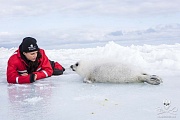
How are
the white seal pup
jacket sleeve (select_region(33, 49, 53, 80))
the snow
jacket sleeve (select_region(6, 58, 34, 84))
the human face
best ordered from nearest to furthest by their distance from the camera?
the snow, the white seal pup, jacket sleeve (select_region(6, 58, 34, 84)), the human face, jacket sleeve (select_region(33, 49, 53, 80))

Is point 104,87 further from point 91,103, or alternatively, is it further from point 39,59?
point 39,59

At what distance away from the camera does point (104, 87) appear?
3.21 metres

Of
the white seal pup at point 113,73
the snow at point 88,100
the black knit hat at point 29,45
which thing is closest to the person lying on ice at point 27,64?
the black knit hat at point 29,45

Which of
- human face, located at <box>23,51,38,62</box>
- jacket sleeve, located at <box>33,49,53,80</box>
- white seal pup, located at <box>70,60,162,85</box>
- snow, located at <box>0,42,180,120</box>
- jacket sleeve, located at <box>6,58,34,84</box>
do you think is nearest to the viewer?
snow, located at <box>0,42,180,120</box>

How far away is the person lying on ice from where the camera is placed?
12.7ft

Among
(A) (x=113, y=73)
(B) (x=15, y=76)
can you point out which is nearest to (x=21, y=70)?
(B) (x=15, y=76)

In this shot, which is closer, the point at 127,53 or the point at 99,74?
the point at 99,74

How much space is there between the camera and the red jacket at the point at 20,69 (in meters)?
3.81

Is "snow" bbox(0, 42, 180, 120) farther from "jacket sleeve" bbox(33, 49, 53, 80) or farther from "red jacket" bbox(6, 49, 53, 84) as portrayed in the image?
"jacket sleeve" bbox(33, 49, 53, 80)

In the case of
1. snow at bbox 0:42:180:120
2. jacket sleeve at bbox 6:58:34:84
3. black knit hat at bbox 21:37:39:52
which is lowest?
snow at bbox 0:42:180:120

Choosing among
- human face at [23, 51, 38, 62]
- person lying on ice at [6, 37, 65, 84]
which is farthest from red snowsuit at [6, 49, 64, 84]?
human face at [23, 51, 38, 62]

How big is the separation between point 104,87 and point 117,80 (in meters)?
0.32

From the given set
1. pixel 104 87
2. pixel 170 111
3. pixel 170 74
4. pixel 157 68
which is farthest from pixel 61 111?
pixel 157 68

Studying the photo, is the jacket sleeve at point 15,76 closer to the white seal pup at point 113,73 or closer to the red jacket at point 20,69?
the red jacket at point 20,69
